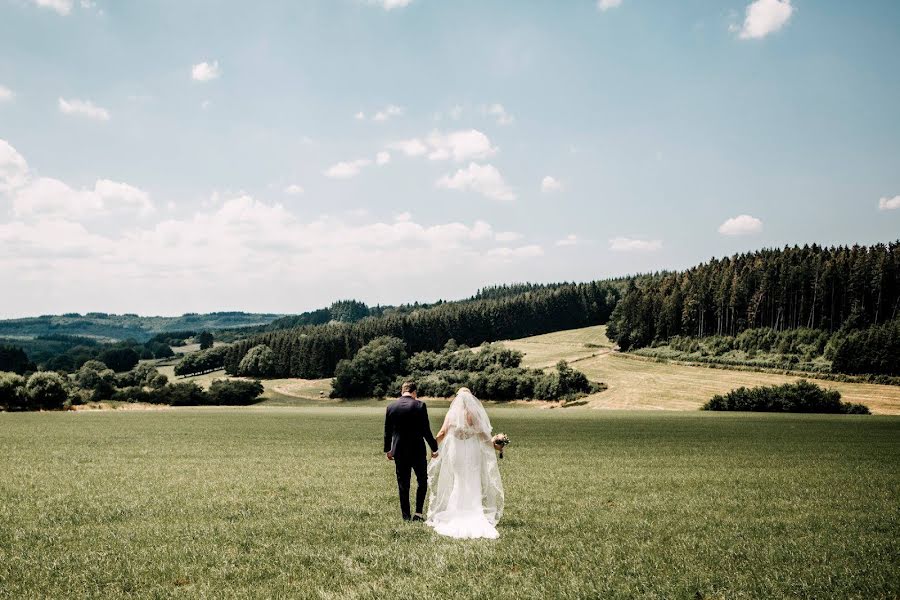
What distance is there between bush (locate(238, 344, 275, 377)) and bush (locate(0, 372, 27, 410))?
225 ft

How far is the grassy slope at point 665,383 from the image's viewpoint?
76.1m

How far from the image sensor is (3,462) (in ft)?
77.5

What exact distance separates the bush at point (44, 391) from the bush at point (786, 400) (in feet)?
301

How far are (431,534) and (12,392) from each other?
86678 mm

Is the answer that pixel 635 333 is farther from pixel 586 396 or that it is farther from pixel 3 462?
pixel 3 462

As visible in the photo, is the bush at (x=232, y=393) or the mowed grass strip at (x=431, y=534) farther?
the bush at (x=232, y=393)

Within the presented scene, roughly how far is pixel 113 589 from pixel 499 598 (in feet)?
19.3

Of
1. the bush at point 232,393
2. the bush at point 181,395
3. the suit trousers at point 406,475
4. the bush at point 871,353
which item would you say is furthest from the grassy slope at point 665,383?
the suit trousers at point 406,475

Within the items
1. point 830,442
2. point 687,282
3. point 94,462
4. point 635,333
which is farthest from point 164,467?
point 687,282

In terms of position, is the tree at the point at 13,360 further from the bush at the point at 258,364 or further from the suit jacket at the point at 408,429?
the suit jacket at the point at 408,429

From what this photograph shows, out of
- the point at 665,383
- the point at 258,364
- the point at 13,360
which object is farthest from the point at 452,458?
the point at 13,360

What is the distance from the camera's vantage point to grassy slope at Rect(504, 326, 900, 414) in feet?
250

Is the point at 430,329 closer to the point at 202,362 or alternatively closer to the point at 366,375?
the point at 366,375

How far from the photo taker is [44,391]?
252 ft
